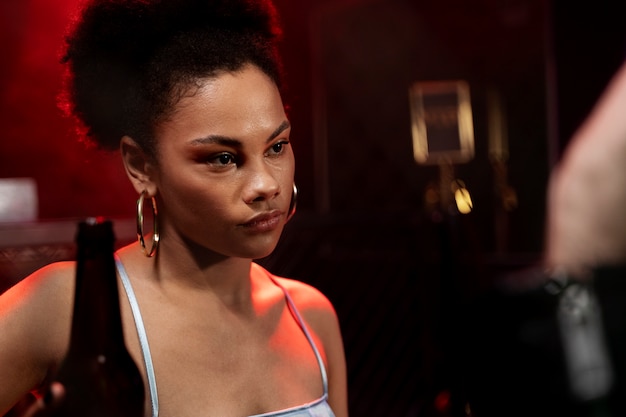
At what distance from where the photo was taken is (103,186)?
203 inches

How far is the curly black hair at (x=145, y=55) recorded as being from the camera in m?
1.15

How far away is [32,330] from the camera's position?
1.15 meters

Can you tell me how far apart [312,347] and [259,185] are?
434 millimetres

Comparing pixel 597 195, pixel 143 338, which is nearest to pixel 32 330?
pixel 143 338

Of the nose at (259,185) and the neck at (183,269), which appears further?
the neck at (183,269)

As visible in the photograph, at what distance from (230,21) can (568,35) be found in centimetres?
421

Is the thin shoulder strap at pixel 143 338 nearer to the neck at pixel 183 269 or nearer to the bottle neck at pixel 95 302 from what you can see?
the neck at pixel 183 269

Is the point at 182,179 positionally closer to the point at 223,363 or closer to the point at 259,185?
the point at 259,185

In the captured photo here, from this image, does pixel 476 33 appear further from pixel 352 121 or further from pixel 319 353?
pixel 319 353

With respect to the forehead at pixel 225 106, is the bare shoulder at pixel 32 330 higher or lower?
lower

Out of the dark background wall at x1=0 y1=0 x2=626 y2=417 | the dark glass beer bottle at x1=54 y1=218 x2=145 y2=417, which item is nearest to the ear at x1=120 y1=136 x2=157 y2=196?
the dark glass beer bottle at x1=54 y1=218 x2=145 y2=417

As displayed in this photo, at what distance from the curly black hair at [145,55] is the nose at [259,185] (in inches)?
6.1

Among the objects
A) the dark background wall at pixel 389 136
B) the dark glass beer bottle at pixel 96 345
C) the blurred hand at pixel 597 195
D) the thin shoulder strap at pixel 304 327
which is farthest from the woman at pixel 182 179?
the dark background wall at pixel 389 136

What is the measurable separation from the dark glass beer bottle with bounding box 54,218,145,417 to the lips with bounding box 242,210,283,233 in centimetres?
32
